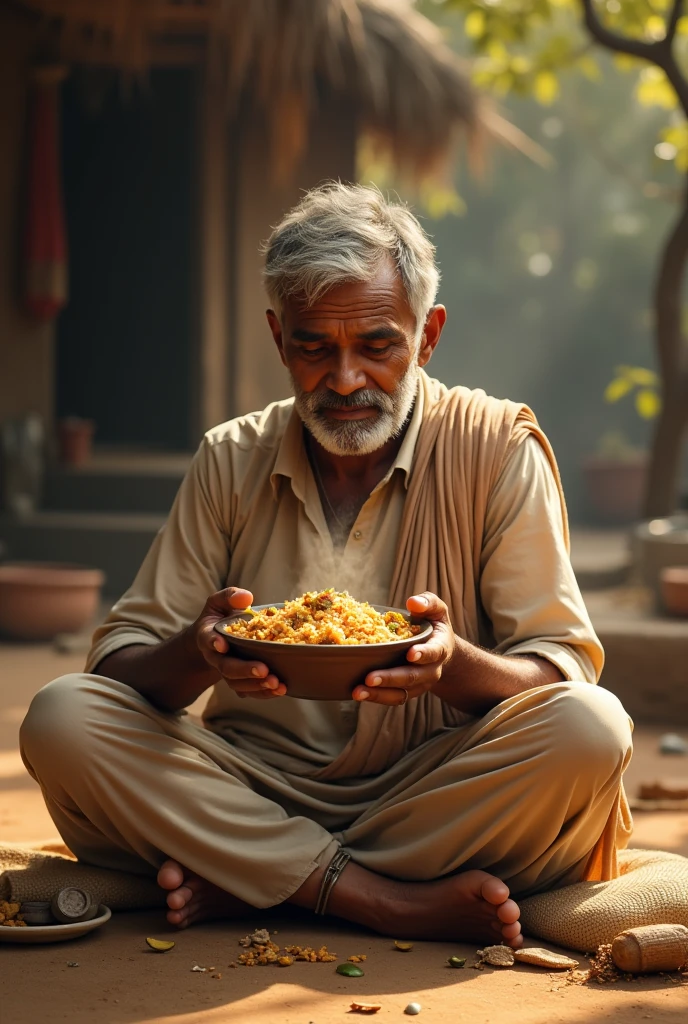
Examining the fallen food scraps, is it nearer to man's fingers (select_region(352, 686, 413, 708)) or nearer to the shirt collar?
man's fingers (select_region(352, 686, 413, 708))

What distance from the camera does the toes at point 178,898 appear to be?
290 cm

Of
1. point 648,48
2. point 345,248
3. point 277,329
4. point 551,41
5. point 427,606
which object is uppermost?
point 551,41

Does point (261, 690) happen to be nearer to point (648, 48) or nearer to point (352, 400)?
point (352, 400)

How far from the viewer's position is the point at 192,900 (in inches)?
116

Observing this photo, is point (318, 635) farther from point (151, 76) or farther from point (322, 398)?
point (151, 76)

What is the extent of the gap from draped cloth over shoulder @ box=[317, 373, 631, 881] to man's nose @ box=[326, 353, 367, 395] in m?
0.25

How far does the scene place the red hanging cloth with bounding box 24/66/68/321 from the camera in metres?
9.35

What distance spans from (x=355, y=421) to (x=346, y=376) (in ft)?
0.38

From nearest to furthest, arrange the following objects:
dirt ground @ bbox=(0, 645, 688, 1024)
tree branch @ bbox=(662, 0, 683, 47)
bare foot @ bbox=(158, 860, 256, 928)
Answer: dirt ground @ bbox=(0, 645, 688, 1024), bare foot @ bbox=(158, 860, 256, 928), tree branch @ bbox=(662, 0, 683, 47)

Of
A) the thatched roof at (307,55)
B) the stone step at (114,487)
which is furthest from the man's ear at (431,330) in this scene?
the stone step at (114,487)

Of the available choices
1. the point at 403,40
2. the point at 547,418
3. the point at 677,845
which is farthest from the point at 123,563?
the point at 547,418

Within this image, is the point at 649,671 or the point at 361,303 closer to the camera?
the point at 361,303

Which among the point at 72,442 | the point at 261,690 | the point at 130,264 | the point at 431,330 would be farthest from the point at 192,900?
the point at 130,264

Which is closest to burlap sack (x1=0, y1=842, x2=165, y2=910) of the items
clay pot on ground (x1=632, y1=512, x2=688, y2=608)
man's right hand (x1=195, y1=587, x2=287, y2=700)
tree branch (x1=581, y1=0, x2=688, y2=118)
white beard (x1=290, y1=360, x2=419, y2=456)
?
man's right hand (x1=195, y1=587, x2=287, y2=700)
